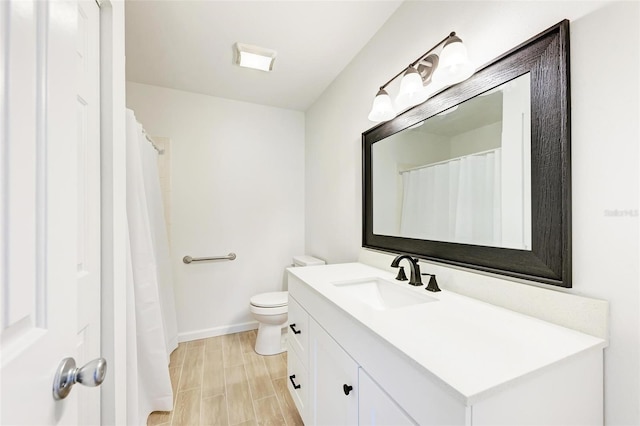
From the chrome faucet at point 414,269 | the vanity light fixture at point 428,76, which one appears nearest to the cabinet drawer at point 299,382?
the chrome faucet at point 414,269

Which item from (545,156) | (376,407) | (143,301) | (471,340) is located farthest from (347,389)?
(143,301)

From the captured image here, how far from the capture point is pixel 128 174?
56.4 inches

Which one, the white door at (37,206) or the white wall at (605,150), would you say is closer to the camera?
the white door at (37,206)

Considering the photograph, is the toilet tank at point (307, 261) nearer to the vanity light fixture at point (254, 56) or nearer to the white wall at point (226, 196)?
the white wall at point (226, 196)

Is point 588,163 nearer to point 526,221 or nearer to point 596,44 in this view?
point 526,221

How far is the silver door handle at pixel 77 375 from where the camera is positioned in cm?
48

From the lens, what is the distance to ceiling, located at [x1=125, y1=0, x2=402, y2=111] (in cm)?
150

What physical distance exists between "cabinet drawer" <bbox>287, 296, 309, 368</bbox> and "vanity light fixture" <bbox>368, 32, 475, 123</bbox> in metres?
1.14

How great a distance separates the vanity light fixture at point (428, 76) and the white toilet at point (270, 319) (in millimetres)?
1544

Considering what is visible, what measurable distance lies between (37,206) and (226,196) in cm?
222

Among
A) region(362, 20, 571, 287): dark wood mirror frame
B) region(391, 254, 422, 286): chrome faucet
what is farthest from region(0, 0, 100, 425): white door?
region(362, 20, 571, 287): dark wood mirror frame

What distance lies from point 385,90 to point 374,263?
106 centimetres

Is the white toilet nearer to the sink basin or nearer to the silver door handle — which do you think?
the sink basin

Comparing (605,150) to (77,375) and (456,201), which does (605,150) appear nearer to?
(456,201)
